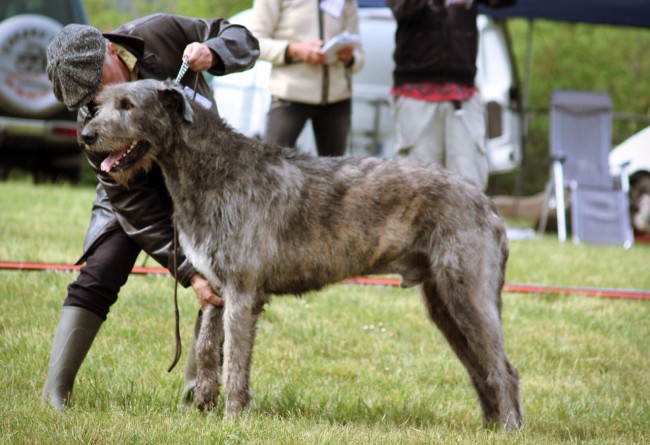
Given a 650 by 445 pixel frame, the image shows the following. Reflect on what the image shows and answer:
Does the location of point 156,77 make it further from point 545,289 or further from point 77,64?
point 545,289

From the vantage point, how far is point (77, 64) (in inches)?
175

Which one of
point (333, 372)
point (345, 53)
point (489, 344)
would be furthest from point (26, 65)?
point (489, 344)

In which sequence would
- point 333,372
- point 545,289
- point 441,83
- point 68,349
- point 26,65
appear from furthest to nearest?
point 26,65 < point 545,289 < point 441,83 < point 333,372 < point 68,349

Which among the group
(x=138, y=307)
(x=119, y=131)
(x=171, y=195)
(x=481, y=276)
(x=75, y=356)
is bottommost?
(x=138, y=307)

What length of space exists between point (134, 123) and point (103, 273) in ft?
2.74

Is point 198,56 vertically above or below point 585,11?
above

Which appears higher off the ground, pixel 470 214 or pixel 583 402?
pixel 470 214

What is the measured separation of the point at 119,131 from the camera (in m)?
4.39

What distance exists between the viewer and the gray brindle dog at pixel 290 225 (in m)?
4.54

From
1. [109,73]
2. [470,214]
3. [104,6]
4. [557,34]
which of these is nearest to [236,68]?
[109,73]

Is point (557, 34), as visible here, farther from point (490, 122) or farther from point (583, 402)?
point (583, 402)

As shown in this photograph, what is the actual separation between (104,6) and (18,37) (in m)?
11.9

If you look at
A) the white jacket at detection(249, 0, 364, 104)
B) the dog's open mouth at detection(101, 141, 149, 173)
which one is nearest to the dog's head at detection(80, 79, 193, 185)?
the dog's open mouth at detection(101, 141, 149, 173)

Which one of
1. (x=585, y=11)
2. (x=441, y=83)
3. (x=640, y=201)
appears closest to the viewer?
(x=441, y=83)
